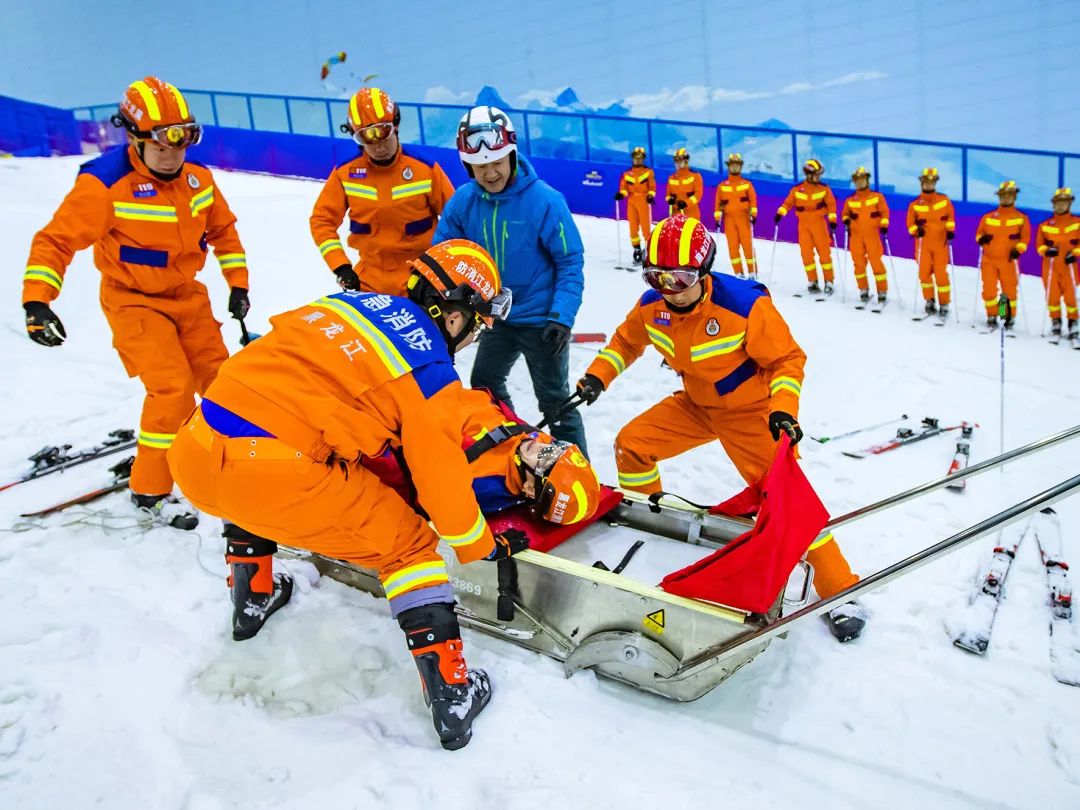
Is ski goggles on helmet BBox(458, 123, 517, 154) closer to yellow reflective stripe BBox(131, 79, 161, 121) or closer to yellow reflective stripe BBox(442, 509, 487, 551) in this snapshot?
yellow reflective stripe BBox(131, 79, 161, 121)

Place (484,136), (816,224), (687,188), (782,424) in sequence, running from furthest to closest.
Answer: (687,188)
(816,224)
(484,136)
(782,424)

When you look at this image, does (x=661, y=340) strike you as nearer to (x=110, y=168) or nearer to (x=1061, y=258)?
(x=110, y=168)

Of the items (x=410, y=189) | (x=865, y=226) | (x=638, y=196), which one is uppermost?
(x=410, y=189)

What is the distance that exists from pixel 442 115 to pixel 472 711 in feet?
50.1

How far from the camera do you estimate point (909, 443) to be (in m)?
5.35

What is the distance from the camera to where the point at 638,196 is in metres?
11.8

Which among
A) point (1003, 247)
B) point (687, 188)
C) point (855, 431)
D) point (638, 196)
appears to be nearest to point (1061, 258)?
point (1003, 247)

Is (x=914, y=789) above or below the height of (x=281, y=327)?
below

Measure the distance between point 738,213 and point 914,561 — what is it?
31.8 ft

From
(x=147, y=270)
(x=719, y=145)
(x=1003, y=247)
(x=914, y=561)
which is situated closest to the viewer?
(x=914, y=561)

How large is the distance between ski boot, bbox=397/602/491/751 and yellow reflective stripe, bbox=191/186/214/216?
2520mm

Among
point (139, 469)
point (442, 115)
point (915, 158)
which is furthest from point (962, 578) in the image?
point (442, 115)

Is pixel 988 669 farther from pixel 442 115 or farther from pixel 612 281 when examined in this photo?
pixel 442 115

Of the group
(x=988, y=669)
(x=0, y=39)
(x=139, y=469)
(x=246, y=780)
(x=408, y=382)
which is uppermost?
(x=0, y=39)
